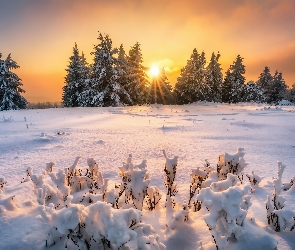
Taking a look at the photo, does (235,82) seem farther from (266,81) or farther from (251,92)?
(266,81)

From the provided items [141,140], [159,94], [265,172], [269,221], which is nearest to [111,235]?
[269,221]

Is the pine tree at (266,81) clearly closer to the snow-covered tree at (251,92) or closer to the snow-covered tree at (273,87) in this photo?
the snow-covered tree at (273,87)

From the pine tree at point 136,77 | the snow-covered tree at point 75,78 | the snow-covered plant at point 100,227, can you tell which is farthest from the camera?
the snow-covered tree at point 75,78

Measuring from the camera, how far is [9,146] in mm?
5059

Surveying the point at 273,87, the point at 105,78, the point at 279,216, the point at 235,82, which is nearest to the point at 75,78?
the point at 105,78

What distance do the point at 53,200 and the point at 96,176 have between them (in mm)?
685

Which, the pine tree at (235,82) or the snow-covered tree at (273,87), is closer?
Answer: the pine tree at (235,82)

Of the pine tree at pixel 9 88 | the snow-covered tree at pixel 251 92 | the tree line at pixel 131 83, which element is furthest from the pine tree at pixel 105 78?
the snow-covered tree at pixel 251 92

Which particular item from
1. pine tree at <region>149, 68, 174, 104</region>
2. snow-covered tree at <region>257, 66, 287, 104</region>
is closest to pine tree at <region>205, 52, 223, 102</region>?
pine tree at <region>149, 68, 174, 104</region>

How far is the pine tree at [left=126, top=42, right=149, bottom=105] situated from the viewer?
3069 centimetres

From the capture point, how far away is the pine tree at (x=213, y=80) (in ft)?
131

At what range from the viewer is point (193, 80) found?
37.9 meters

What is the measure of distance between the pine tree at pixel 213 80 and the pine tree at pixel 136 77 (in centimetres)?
1232

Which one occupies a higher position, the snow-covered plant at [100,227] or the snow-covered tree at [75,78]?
the snow-covered tree at [75,78]
